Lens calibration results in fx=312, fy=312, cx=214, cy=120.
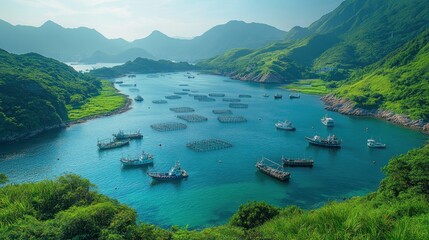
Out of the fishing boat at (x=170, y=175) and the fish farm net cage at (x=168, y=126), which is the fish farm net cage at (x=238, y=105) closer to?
the fish farm net cage at (x=168, y=126)

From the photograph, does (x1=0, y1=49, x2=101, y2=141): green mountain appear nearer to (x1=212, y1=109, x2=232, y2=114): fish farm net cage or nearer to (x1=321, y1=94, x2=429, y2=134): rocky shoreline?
(x1=212, y1=109, x2=232, y2=114): fish farm net cage

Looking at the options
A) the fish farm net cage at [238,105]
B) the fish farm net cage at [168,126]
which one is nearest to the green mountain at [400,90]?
the fish farm net cage at [238,105]

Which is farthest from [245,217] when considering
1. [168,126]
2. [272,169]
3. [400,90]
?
[400,90]

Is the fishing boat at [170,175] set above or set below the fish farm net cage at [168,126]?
below

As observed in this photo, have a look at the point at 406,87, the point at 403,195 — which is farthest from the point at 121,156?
the point at 406,87

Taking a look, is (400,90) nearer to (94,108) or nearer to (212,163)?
(212,163)

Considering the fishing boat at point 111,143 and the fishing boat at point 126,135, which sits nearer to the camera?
the fishing boat at point 111,143
